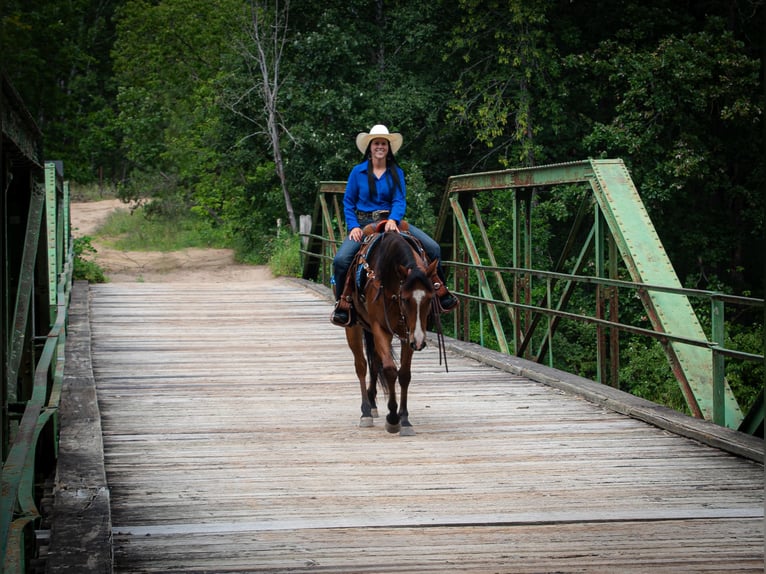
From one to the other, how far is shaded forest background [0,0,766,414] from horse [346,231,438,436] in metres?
15.7

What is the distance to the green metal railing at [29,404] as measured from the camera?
131 inches

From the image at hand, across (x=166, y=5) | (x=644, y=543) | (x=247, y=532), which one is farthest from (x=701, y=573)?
(x=166, y=5)

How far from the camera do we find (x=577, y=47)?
26188mm

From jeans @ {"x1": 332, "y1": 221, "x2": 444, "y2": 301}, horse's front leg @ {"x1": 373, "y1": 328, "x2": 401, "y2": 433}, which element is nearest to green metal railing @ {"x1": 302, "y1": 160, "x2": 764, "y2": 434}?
jeans @ {"x1": 332, "y1": 221, "x2": 444, "y2": 301}

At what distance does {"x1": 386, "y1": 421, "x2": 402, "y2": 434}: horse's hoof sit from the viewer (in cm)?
710

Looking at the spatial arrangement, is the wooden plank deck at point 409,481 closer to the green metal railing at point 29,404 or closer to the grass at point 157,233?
the green metal railing at point 29,404

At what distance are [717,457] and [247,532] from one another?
2884 millimetres

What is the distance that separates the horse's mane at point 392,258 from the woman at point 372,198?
1.94ft

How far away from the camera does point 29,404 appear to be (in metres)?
4.38

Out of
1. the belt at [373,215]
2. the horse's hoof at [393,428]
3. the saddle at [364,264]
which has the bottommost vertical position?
the horse's hoof at [393,428]

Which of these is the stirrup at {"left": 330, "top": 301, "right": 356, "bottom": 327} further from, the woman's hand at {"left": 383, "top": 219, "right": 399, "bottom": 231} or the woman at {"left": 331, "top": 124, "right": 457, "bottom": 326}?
the woman's hand at {"left": 383, "top": 219, "right": 399, "bottom": 231}

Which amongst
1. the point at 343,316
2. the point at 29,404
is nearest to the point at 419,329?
the point at 343,316

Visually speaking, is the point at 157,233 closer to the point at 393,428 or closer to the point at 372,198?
the point at 372,198

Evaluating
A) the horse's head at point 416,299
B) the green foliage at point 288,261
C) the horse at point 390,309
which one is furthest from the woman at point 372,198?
the green foliage at point 288,261
